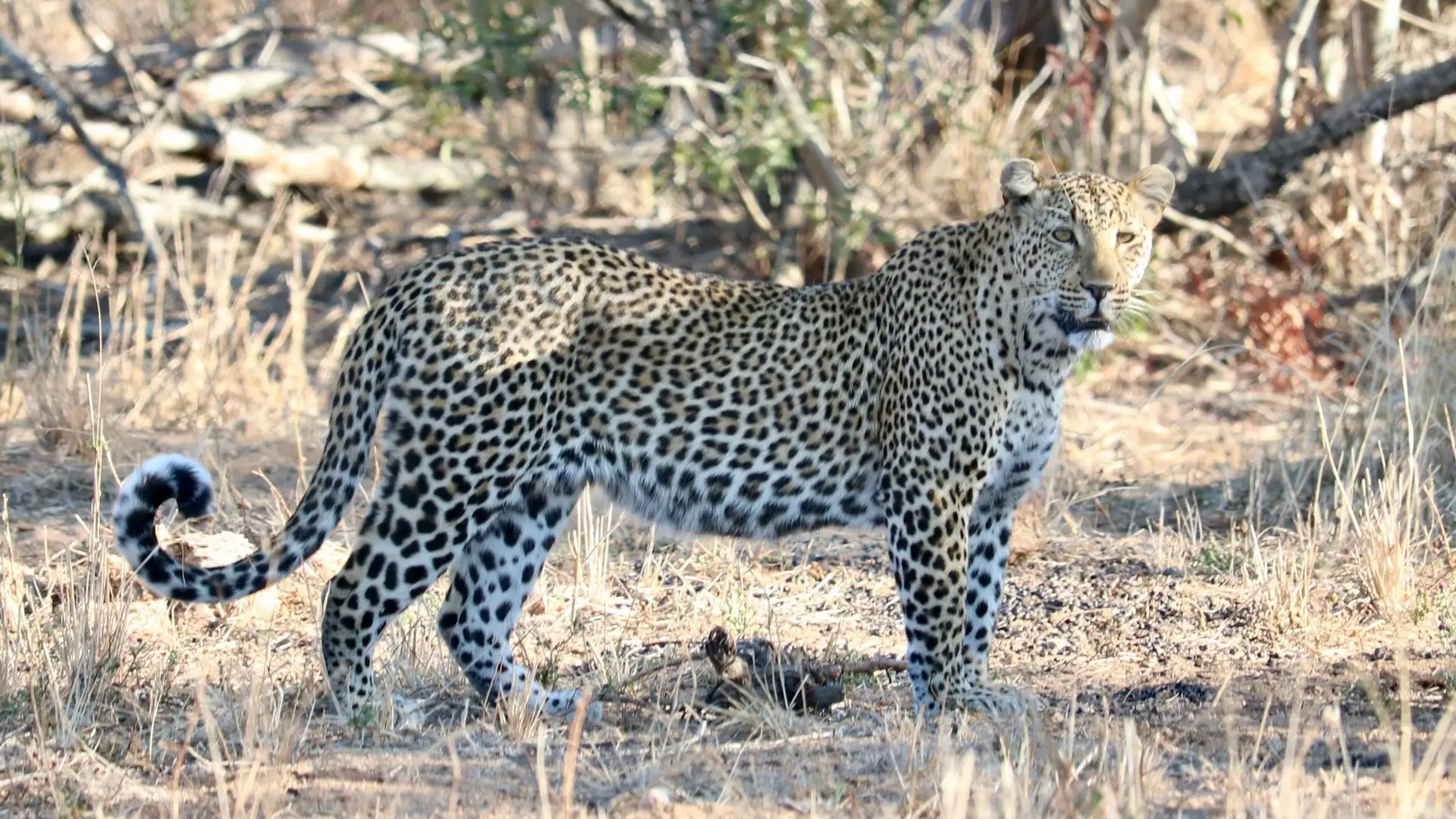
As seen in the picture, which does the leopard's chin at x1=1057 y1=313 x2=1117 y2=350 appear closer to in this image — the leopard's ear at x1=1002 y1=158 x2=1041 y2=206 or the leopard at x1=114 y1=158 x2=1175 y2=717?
the leopard at x1=114 y1=158 x2=1175 y2=717

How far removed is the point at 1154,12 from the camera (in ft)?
40.6

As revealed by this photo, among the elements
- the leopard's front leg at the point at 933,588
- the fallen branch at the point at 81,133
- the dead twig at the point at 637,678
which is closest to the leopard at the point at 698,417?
the leopard's front leg at the point at 933,588

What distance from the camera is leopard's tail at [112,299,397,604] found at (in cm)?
570

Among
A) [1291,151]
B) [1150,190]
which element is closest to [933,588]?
[1150,190]

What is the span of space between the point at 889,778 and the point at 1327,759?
1.26 meters

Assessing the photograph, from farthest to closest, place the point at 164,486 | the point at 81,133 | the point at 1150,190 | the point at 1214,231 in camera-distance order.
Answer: the point at 81,133 → the point at 1214,231 → the point at 1150,190 → the point at 164,486

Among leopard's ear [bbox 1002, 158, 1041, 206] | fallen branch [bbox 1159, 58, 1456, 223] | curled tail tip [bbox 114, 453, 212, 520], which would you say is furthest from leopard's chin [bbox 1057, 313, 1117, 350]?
fallen branch [bbox 1159, 58, 1456, 223]

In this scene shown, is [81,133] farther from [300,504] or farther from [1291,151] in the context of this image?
[1291,151]

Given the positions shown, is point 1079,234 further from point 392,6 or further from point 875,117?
point 392,6

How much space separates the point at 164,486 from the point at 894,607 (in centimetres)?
319

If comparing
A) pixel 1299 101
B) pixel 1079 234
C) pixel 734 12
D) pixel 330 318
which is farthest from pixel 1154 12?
pixel 1079 234

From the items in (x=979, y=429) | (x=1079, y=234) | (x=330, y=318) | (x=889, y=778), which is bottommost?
(x=330, y=318)

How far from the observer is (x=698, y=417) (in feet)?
20.8

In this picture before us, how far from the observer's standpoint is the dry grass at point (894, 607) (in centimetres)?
507
